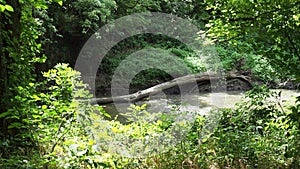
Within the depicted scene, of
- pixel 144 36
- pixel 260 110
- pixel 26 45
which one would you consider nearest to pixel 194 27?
pixel 144 36

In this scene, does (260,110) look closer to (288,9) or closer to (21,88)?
(288,9)

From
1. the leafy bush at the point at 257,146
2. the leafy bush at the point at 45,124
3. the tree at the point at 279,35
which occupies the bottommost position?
the leafy bush at the point at 257,146

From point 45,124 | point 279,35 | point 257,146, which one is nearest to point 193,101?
point 257,146

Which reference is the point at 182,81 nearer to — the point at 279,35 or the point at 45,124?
the point at 45,124

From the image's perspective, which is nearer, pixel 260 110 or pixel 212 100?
pixel 260 110

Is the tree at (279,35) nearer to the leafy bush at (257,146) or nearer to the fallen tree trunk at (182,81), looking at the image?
the leafy bush at (257,146)

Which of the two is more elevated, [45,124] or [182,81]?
[182,81]

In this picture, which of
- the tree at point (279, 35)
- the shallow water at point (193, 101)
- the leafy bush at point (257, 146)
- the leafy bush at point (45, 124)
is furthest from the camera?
the shallow water at point (193, 101)

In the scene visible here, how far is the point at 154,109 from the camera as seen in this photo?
27.1ft

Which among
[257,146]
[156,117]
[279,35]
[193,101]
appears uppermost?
[279,35]

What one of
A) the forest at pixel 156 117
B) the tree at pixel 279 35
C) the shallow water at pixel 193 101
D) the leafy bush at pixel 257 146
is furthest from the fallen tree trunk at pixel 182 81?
the tree at pixel 279 35

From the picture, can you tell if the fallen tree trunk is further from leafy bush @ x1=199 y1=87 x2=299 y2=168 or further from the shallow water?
leafy bush @ x1=199 y1=87 x2=299 y2=168

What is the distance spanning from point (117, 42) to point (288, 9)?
946cm

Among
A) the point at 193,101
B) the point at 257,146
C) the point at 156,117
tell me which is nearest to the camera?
the point at 257,146
